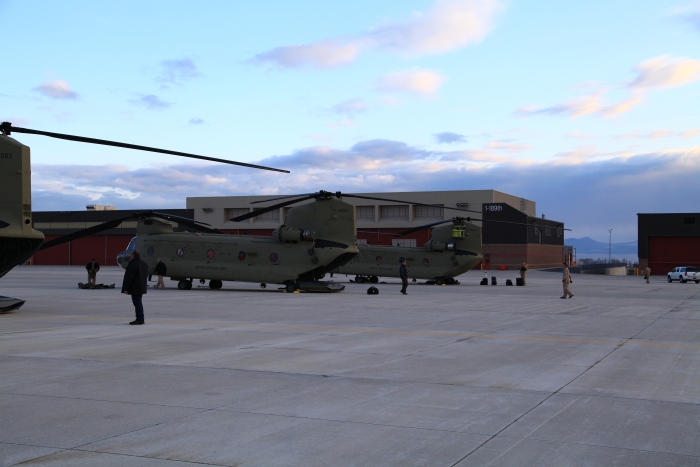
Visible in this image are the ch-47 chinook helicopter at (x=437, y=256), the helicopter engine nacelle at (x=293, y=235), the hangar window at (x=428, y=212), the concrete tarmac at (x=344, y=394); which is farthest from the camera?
the hangar window at (x=428, y=212)

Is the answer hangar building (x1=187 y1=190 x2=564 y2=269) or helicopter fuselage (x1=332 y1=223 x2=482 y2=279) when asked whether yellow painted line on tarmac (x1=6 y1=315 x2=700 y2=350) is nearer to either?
helicopter fuselage (x1=332 y1=223 x2=482 y2=279)

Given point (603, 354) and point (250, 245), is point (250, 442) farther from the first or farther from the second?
point (250, 245)

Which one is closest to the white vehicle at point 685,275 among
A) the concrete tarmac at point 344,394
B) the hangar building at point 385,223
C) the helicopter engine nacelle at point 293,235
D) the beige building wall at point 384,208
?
the hangar building at point 385,223

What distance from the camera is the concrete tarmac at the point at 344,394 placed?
5551 mm

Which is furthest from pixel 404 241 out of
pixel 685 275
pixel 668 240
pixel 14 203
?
pixel 14 203

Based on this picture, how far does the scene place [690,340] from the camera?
44.5ft

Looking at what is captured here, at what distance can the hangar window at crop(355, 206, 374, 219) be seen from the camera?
276ft

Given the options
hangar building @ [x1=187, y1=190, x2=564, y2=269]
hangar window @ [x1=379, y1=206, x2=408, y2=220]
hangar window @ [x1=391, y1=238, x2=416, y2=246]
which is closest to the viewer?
hangar building @ [x1=187, y1=190, x2=564, y2=269]

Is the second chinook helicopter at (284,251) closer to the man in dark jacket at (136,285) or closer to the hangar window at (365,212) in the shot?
the man in dark jacket at (136,285)

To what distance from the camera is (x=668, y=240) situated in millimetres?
71000

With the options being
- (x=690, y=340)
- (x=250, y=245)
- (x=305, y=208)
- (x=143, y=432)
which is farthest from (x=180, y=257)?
(x=143, y=432)

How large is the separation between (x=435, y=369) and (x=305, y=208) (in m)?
20.2

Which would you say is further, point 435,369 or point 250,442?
point 435,369

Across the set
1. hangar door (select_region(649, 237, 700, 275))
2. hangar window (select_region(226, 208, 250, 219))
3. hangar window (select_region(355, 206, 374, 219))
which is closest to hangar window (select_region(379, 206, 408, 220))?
hangar window (select_region(355, 206, 374, 219))
